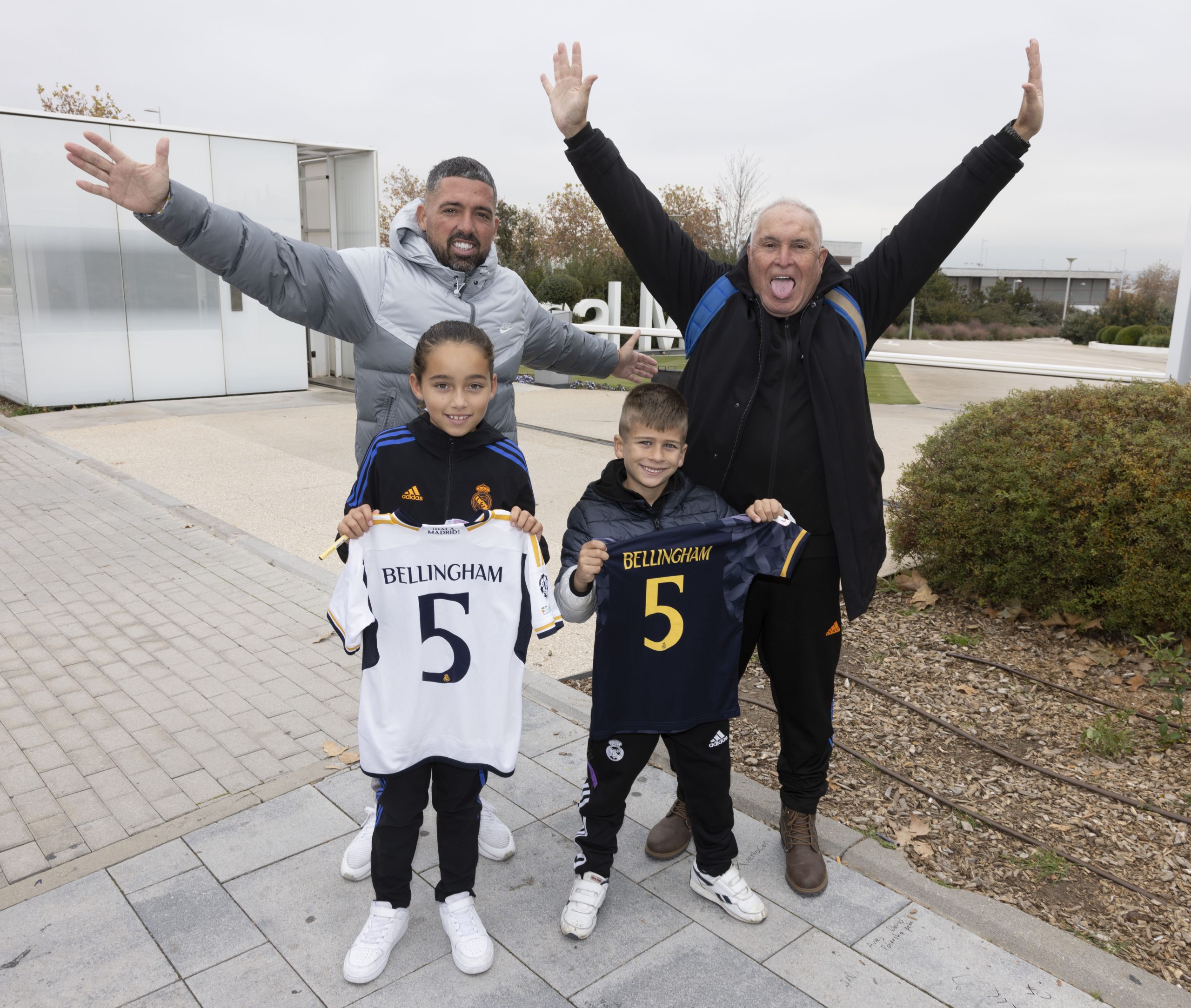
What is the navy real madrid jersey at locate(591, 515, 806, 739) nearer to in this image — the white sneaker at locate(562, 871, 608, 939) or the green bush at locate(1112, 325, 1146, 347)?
the white sneaker at locate(562, 871, 608, 939)

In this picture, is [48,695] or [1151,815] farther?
[48,695]

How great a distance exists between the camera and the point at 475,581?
2.68 metres

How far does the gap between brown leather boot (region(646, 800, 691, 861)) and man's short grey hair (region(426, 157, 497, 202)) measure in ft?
7.19

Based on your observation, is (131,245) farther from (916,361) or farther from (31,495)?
(916,361)

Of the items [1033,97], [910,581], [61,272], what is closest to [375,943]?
[1033,97]

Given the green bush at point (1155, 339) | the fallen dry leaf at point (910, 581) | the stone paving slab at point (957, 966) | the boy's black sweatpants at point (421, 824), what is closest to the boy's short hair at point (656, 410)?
the boy's black sweatpants at point (421, 824)

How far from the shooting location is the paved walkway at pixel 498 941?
8.24 feet

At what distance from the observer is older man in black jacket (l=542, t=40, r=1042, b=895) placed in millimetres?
2842

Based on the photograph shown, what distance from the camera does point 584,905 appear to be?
278 cm

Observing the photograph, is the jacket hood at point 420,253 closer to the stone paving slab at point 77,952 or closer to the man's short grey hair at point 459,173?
the man's short grey hair at point 459,173

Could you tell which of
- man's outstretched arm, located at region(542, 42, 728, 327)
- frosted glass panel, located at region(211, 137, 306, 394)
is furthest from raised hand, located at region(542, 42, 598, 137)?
frosted glass panel, located at region(211, 137, 306, 394)

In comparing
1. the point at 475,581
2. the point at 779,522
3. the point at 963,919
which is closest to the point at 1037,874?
the point at 963,919

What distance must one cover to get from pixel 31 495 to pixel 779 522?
8003mm

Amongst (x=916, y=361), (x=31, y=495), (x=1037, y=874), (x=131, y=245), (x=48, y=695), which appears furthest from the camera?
(x=131, y=245)
